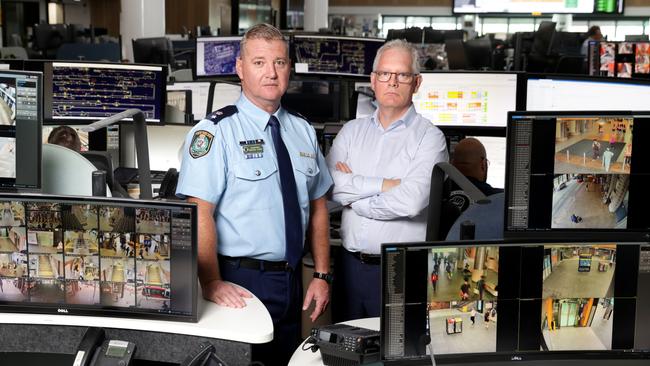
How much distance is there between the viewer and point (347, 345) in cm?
220

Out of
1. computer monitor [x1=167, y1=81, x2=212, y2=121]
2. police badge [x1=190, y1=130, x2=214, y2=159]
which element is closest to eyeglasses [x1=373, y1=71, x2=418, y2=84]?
police badge [x1=190, y1=130, x2=214, y2=159]

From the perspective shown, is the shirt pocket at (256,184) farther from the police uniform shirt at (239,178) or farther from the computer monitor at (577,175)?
the computer monitor at (577,175)

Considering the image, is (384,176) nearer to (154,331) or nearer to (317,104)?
(154,331)

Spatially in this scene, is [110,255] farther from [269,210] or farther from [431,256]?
[431,256]

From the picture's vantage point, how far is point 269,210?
2.63m

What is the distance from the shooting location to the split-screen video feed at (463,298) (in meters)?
2.09

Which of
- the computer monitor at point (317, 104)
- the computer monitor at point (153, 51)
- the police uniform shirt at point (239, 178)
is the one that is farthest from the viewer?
the computer monitor at point (153, 51)

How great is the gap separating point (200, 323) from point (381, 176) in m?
0.93

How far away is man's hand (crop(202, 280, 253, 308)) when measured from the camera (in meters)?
2.42

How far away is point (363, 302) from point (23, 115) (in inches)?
47.0

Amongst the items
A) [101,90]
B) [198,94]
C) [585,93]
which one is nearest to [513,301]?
[585,93]

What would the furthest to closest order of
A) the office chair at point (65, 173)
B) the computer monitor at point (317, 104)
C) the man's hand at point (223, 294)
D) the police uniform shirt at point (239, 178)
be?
the computer monitor at point (317, 104) < the office chair at point (65, 173) < the police uniform shirt at point (239, 178) < the man's hand at point (223, 294)

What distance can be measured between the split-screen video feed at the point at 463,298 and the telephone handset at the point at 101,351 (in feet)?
2.38

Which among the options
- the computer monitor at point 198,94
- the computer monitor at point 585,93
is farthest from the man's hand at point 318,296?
the computer monitor at point 198,94
